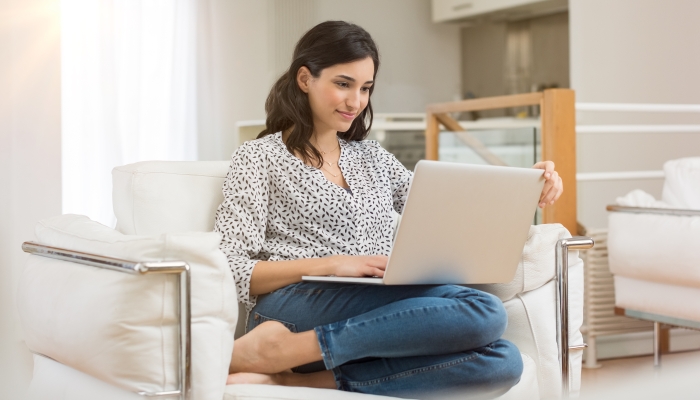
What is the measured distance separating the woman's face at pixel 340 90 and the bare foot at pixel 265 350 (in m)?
0.55

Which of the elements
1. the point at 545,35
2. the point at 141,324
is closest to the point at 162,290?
the point at 141,324

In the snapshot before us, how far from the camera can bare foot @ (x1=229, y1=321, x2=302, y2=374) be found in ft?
4.89

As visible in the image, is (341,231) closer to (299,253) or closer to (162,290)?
(299,253)

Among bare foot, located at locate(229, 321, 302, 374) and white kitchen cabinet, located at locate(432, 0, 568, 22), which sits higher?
white kitchen cabinet, located at locate(432, 0, 568, 22)

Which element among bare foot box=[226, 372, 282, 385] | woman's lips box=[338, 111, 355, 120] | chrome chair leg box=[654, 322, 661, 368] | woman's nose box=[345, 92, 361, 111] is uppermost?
woman's nose box=[345, 92, 361, 111]

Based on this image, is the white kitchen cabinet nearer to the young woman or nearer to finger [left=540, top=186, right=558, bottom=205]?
the young woman

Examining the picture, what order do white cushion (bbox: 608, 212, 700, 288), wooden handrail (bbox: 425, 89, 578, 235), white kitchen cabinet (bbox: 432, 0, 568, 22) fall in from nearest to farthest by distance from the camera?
white cushion (bbox: 608, 212, 700, 288), wooden handrail (bbox: 425, 89, 578, 235), white kitchen cabinet (bbox: 432, 0, 568, 22)

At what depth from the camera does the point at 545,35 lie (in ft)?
20.1

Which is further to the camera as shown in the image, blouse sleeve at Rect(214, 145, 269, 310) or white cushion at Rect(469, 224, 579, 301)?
white cushion at Rect(469, 224, 579, 301)

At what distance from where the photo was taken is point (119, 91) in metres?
3.42

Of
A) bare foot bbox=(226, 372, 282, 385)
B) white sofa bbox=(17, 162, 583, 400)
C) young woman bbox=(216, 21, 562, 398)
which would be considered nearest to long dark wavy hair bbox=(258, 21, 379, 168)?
young woman bbox=(216, 21, 562, 398)

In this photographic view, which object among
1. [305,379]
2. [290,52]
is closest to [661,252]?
[305,379]

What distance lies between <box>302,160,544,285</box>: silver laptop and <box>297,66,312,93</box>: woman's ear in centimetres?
57

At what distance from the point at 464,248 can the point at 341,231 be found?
36 cm
